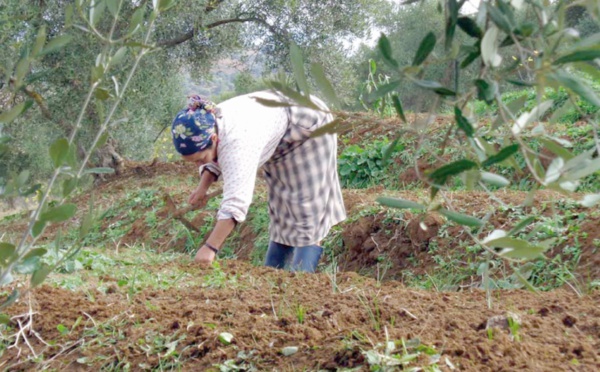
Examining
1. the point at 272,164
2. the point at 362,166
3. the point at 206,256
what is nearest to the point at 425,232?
the point at 272,164

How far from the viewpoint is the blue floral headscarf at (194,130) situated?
4.04m

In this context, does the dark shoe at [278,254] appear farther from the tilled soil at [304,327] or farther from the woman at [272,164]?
the tilled soil at [304,327]

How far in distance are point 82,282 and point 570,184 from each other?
10.7 ft

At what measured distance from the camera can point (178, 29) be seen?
1219 centimetres

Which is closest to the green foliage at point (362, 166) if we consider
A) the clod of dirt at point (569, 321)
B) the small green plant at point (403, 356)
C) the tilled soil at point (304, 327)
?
the tilled soil at point (304, 327)

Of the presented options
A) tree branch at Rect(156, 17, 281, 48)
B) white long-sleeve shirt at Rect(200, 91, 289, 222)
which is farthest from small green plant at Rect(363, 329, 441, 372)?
tree branch at Rect(156, 17, 281, 48)

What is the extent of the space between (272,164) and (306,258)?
26.8 inches

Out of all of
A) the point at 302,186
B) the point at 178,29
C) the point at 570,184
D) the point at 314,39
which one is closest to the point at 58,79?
the point at 178,29

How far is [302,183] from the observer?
187 inches

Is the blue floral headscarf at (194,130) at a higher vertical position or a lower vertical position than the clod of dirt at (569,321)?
higher

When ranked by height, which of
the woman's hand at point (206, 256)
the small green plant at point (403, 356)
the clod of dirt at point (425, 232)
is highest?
the small green plant at point (403, 356)

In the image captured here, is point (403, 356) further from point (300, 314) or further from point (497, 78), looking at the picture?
point (497, 78)

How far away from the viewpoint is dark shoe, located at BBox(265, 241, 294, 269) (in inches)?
205

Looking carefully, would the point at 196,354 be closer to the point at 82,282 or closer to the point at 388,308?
the point at 388,308
